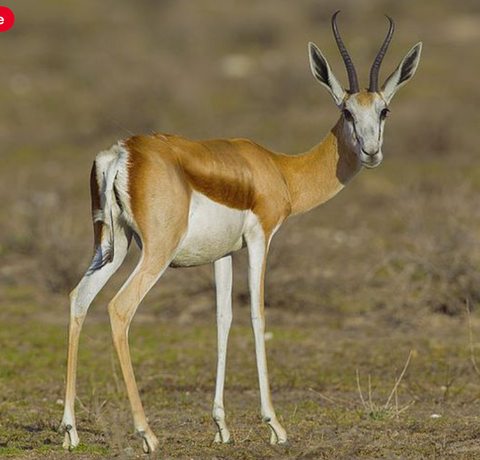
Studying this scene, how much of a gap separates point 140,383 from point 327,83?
9.54 ft

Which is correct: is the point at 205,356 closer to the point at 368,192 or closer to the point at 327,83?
the point at 327,83

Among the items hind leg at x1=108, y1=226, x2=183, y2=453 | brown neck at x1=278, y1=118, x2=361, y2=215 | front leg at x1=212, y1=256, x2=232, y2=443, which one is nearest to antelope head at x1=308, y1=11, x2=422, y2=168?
brown neck at x1=278, y1=118, x2=361, y2=215

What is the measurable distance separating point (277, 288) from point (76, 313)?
522 cm

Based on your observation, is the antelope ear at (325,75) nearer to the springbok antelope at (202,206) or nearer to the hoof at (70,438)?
the springbok antelope at (202,206)

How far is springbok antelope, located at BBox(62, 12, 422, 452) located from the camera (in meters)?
5.76

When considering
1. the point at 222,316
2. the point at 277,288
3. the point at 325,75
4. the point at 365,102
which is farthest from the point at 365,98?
the point at 277,288

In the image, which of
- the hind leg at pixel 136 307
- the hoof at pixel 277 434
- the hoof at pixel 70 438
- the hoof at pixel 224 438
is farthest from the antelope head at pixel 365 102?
the hoof at pixel 70 438

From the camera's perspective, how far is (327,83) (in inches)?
273

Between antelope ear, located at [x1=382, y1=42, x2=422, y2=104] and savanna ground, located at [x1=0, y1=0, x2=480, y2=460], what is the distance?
1.98m

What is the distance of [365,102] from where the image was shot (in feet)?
21.6

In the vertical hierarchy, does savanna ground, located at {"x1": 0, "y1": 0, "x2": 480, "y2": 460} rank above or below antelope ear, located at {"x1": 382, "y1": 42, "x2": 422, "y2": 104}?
below

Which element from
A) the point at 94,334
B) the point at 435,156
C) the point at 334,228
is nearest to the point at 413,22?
the point at 435,156

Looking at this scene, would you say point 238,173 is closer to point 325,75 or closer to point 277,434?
point 325,75

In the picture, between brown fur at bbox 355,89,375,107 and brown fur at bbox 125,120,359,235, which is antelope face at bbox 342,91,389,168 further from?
brown fur at bbox 125,120,359,235
